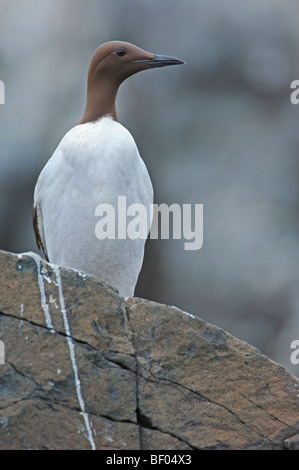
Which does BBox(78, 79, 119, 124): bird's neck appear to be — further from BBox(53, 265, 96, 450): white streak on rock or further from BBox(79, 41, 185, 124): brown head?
BBox(53, 265, 96, 450): white streak on rock

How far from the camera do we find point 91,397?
392 centimetres

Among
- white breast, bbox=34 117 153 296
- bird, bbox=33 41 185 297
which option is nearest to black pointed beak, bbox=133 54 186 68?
bird, bbox=33 41 185 297

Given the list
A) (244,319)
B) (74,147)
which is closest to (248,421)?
(74,147)

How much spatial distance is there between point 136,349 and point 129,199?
1229 millimetres

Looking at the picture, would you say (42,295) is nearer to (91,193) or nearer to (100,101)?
(91,193)

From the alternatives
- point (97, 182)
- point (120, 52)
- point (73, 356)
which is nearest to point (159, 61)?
point (120, 52)

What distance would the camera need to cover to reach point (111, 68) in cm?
536

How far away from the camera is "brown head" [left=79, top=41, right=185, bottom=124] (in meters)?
5.33

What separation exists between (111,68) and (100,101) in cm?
22

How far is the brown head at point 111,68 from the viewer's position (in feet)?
17.5

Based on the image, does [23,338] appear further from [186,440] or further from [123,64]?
[123,64]

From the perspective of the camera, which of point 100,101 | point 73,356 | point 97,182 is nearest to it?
point 73,356

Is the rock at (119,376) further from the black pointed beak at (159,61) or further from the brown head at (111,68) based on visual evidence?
the black pointed beak at (159,61)
